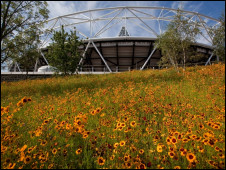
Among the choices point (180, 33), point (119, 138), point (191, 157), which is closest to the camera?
point (191, 157)

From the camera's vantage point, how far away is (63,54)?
13461 mm

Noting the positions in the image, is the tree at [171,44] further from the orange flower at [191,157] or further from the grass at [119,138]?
the orange flower at [191,157]

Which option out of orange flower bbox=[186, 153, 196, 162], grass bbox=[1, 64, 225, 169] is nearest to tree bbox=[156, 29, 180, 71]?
grass bbox=[1, 64, 225, 169]

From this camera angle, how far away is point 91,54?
28297 millimetres

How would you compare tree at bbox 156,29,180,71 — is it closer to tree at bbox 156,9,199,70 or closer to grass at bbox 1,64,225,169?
tree at bbox 156,9,199,70

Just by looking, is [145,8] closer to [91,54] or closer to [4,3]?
[91,54]

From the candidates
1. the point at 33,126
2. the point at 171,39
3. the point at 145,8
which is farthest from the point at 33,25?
the point at 145,8

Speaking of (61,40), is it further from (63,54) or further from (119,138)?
(119,138)

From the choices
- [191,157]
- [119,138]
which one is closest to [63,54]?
[119,138]

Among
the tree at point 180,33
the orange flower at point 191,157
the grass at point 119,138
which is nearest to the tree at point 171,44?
the tree at point 180,33

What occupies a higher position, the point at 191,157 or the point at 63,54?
the point at 63,54

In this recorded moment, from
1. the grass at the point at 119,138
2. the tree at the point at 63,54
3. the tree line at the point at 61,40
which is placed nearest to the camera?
the grass at the point at 119,138

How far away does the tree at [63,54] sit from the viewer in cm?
1359

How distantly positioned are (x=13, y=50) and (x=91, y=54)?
20.3 meters
